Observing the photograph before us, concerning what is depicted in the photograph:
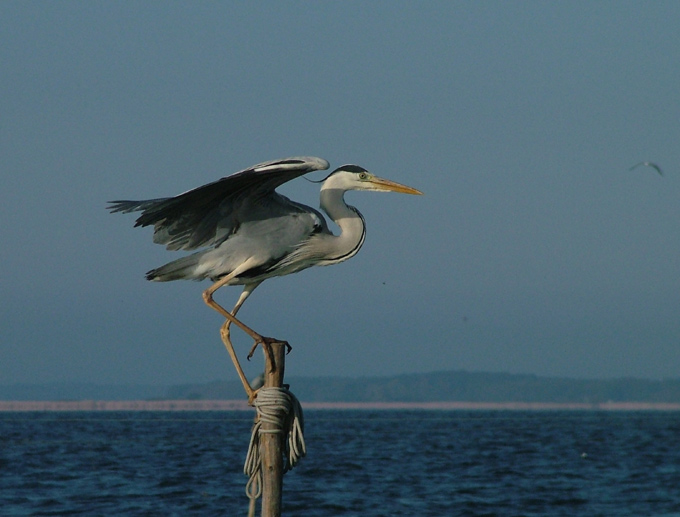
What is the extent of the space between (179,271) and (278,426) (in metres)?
1.85

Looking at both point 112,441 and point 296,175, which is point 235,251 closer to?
point 296,175

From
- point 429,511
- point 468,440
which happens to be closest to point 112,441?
point 468,440

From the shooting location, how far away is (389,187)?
10312 millimetres

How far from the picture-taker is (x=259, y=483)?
898 cm

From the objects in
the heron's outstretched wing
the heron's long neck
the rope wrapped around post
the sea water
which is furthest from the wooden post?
the sea water

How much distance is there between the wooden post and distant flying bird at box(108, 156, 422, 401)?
455mm

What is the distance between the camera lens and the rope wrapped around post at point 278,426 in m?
8.66

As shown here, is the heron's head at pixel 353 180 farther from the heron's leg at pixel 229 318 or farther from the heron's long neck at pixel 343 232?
the heron's leg at pixel 229 318

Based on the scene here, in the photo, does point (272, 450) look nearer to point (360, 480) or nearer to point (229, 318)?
point (229, 318)

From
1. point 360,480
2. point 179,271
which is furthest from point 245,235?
point 360,480

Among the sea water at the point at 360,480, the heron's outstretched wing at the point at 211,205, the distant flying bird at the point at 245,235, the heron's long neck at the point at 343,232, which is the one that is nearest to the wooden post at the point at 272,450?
the distant flying bird at the point at 245,235

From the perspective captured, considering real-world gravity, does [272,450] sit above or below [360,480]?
above

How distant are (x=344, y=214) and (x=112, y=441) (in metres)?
46.7

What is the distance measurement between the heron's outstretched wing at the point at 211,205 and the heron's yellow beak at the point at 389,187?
46.1 inches
